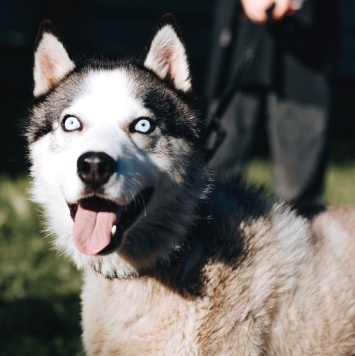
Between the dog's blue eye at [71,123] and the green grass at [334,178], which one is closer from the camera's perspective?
the dog's blue eye at [71,123]

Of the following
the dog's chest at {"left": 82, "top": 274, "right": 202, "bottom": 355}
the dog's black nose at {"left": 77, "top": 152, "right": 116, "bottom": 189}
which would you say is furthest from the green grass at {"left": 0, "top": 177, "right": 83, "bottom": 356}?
the dog's black nose at {"left": 77, "top": 152, "right": 116, "bottom": 189}

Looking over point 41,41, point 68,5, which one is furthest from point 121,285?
point 68,5

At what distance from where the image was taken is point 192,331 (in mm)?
2113

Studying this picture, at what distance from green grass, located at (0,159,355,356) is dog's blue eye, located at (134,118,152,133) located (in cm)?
85

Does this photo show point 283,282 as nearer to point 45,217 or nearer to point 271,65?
point 45,217

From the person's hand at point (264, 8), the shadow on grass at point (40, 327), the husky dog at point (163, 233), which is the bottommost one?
the shadow on grass at point (40, 327)

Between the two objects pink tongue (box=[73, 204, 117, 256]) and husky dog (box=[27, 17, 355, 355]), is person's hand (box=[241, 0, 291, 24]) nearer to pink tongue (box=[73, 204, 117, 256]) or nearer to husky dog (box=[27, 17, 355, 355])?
husky dog (box=[27, 17, 355, 355])

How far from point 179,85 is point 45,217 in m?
0.73

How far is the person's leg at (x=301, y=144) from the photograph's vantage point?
368 centimetres

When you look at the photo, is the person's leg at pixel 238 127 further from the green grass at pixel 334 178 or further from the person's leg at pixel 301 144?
the green grass at pixel 334 178

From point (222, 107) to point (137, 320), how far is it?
1115 millimetres

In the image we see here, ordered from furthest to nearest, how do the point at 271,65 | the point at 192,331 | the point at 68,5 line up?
the point at 68,5 → the point at 271,65 → the point at 192,331

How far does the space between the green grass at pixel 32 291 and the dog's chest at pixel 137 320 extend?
2.12 ft

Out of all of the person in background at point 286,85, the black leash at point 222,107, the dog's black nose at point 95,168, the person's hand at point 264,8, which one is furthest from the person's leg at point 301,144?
the dog's black nose at point 95,168
